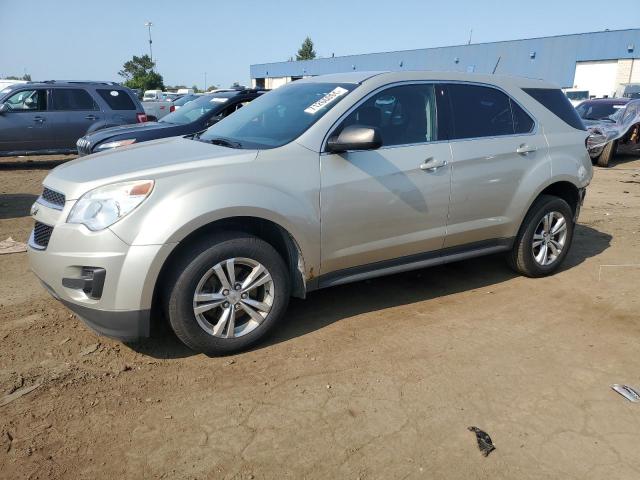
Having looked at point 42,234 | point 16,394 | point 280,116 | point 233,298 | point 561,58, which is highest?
point 561,58

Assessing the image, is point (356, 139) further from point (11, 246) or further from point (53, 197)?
point (11, 246)

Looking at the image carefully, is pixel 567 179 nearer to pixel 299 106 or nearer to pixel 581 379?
pixel 581 379

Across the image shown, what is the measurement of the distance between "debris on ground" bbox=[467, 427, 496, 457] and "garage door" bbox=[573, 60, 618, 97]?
4045 centimetres

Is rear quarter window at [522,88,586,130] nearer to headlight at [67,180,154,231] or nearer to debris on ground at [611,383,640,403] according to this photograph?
debris on ground at [611,383,640,403]

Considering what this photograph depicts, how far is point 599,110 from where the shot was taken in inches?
557

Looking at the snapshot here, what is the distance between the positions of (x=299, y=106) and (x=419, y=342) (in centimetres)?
198

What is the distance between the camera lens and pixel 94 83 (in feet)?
39.2

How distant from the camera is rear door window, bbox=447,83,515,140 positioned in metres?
4.25

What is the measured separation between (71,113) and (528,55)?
3940 centimetres

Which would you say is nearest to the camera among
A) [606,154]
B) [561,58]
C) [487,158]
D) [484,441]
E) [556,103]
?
[484,441]

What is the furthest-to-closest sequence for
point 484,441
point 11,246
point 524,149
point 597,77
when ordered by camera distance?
point 597,77 < point 11,246 < point 524,149 < point 484,441

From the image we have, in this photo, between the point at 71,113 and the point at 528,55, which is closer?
the point at 71,113

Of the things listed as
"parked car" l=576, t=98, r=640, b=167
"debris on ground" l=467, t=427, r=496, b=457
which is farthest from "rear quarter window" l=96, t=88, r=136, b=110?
"debris on ground" l=467, t=427, r=496, b=457

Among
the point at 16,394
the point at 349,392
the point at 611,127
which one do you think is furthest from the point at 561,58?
the point at 16,394
